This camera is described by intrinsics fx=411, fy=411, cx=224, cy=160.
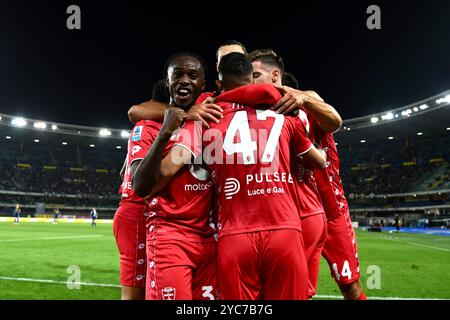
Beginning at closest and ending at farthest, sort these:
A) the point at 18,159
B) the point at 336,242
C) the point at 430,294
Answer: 1. the point at 336,242
2. the point at 430,294
3. the point at 18,159

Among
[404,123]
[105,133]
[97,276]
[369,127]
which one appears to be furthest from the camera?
[105,133]

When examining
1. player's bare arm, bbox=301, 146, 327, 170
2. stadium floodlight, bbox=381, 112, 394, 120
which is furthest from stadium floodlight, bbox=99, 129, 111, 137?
player's bare arm, bbox=301, 146, 327, 170

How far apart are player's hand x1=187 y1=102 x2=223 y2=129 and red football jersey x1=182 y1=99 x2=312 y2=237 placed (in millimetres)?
46

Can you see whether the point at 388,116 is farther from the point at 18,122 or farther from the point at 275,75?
the point at 275,75

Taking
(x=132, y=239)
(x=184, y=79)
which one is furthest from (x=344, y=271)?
(x=184, y=79)

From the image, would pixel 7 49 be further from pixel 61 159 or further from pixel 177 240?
pixel 177 240

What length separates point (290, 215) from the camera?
2.33 m

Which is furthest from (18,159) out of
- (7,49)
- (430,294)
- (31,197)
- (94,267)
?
(430,294)

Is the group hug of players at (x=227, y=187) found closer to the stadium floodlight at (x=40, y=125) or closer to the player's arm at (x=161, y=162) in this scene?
the player's arm at (x=161, y=162)

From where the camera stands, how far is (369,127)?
1757 inches

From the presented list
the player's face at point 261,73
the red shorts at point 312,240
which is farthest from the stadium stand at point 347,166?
the red shorts at point 312,240

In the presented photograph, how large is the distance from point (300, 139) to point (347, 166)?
5535 centimetres

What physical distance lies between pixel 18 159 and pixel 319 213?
59.2 m

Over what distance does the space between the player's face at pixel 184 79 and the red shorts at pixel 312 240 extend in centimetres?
123
